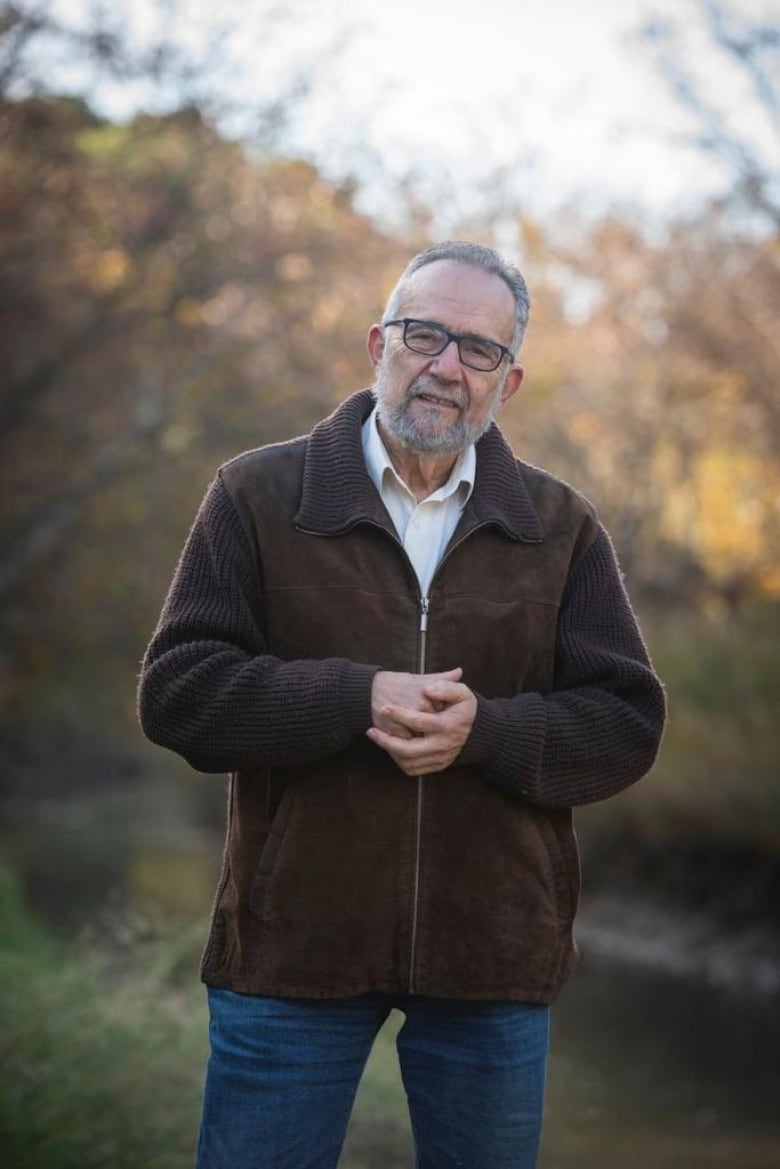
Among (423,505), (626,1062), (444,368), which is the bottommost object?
(626,1062)

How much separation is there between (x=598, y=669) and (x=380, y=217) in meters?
15.0

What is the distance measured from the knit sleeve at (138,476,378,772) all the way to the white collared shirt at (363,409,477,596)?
1.22ft

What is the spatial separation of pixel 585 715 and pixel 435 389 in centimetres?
74

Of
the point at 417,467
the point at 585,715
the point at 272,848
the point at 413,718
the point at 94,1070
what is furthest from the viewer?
the point at 94,1070

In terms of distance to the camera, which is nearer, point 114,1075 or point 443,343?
point 443,343

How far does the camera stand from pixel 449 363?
3.36 m

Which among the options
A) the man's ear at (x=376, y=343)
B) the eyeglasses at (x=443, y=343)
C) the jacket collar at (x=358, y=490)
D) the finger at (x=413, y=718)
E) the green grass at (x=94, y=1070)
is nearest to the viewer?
the finger at (x=413, y=718)

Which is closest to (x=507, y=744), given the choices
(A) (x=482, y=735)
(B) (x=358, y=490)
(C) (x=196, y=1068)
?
(A) (x=482, y=735)

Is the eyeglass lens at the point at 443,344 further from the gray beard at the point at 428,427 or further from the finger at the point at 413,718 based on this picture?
the finger at the point at 413,718

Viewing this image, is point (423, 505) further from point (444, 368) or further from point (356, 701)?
point (356, 701)

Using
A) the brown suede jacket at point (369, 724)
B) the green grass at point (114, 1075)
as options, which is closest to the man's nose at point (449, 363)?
the brown suede jacket at point (369, 724)

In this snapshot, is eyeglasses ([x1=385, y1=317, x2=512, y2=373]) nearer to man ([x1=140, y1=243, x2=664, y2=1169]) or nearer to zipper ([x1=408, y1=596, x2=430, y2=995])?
man ([x1=140, y1=243, x2=664, y2=1169])

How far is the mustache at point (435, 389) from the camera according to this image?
3361mm

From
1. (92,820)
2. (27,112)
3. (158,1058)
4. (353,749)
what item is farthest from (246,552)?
(92,820)
